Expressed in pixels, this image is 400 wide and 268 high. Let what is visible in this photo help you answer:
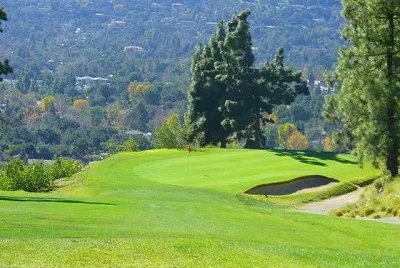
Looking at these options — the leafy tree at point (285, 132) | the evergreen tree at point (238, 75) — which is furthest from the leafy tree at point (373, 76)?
the leafy tree at point (285, 132)

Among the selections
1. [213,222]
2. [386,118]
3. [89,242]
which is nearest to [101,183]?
[386,118]

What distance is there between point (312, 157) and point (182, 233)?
89.1ft

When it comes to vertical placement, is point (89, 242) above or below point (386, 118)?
below

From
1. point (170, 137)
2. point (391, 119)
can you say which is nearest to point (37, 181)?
point (391, 119)

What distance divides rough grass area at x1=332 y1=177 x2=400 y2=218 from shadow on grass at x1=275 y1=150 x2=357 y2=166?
8419 millimetres

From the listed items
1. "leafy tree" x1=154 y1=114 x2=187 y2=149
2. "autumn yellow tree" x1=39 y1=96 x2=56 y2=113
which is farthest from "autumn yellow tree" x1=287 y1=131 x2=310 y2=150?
"leafy tree" x1=154 y1=114 x2=187 y2=149

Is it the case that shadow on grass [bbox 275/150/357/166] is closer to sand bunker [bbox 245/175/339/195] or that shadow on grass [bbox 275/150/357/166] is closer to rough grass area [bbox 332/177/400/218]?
sand bunker [bbox 245/175/339/195]

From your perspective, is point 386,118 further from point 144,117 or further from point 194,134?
point 144,117

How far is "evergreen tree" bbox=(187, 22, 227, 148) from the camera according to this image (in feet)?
225

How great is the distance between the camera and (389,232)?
2456cm

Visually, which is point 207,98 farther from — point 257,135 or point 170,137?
point 257,135

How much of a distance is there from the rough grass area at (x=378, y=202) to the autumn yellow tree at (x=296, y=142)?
374 ft

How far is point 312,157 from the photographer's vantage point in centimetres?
4756

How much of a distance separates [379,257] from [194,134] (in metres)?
50.4
